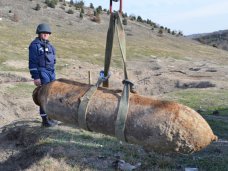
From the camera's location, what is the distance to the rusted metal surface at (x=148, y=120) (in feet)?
15.9

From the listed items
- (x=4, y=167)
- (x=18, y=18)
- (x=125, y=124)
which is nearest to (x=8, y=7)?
(x=18, y=18)

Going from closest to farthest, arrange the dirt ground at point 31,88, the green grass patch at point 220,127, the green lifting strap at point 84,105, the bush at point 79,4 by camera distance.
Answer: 1. the green lifting strap at point 84,105
2. the dirt ground at point 31,88
3. the green grass patch at point 220,127
4. the bush at point 79,4

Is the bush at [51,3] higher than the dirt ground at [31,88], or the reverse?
the bush at [51,3]

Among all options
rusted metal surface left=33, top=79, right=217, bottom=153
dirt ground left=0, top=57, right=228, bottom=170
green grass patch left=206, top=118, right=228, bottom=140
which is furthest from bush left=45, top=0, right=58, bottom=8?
rusted metal surface left=33, top=79, right=217, bottom=153

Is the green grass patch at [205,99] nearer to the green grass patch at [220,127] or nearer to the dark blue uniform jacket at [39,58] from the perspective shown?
the green grass patch at [220,127]

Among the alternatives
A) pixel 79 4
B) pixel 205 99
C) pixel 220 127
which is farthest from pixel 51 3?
pixel 220 127

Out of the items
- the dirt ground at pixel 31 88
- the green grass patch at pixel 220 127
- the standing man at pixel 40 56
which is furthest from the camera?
the green grass patch at pixel 220 127

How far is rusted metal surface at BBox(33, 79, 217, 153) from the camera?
4.85 meters

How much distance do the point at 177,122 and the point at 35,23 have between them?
3001 cm

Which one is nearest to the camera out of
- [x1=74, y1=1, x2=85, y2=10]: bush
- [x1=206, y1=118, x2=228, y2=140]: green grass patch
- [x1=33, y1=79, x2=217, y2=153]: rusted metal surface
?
[x1=33, y1=79, x2=217, y2=153]: rusted metal surface

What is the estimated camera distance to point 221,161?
692cm

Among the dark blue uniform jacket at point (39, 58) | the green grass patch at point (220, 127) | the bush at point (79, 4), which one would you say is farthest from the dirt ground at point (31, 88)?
the bush at point (79, 4)

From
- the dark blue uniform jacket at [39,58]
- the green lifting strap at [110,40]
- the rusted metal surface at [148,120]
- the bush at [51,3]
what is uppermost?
the bush at [51,3]

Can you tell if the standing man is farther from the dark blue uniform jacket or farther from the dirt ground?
the dirt ground
